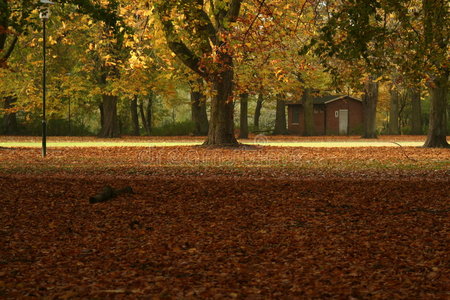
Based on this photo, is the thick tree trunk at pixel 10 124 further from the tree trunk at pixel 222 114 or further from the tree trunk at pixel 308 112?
the tree trunk at pixel 222 114

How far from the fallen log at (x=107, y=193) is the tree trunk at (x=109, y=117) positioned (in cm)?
3593

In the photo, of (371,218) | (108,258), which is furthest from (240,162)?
(108,258)

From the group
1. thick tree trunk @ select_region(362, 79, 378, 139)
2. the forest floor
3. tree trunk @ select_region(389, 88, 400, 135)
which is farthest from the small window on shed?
the forest floor

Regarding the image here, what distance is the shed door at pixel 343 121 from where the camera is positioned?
6694cm

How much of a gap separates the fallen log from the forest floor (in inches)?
10.8

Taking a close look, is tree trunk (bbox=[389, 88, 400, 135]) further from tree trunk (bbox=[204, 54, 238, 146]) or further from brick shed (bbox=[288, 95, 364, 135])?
tree trunk (bbox=[204, 54, 238, 146])

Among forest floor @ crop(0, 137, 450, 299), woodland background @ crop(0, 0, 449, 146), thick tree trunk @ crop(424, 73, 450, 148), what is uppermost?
woodland background @ crop(0, 0, 449, 146)

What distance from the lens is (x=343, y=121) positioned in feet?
221

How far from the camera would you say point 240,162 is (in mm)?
23016

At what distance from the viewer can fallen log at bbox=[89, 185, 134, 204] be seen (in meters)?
12.0

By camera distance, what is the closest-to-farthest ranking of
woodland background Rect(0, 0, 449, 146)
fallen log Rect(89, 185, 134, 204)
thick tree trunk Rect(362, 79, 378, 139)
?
fallen log Rect(89, 185, 134, 204), woodland background Rect(0, 0, 449, 146), thick tree trunk Rect(362, 79, 378, 139)

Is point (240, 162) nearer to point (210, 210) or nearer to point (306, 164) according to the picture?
point (306, 164)

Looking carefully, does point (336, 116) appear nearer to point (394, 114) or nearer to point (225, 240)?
point (394, 114)

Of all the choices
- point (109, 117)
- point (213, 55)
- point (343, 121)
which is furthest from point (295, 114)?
point (213, 55)
